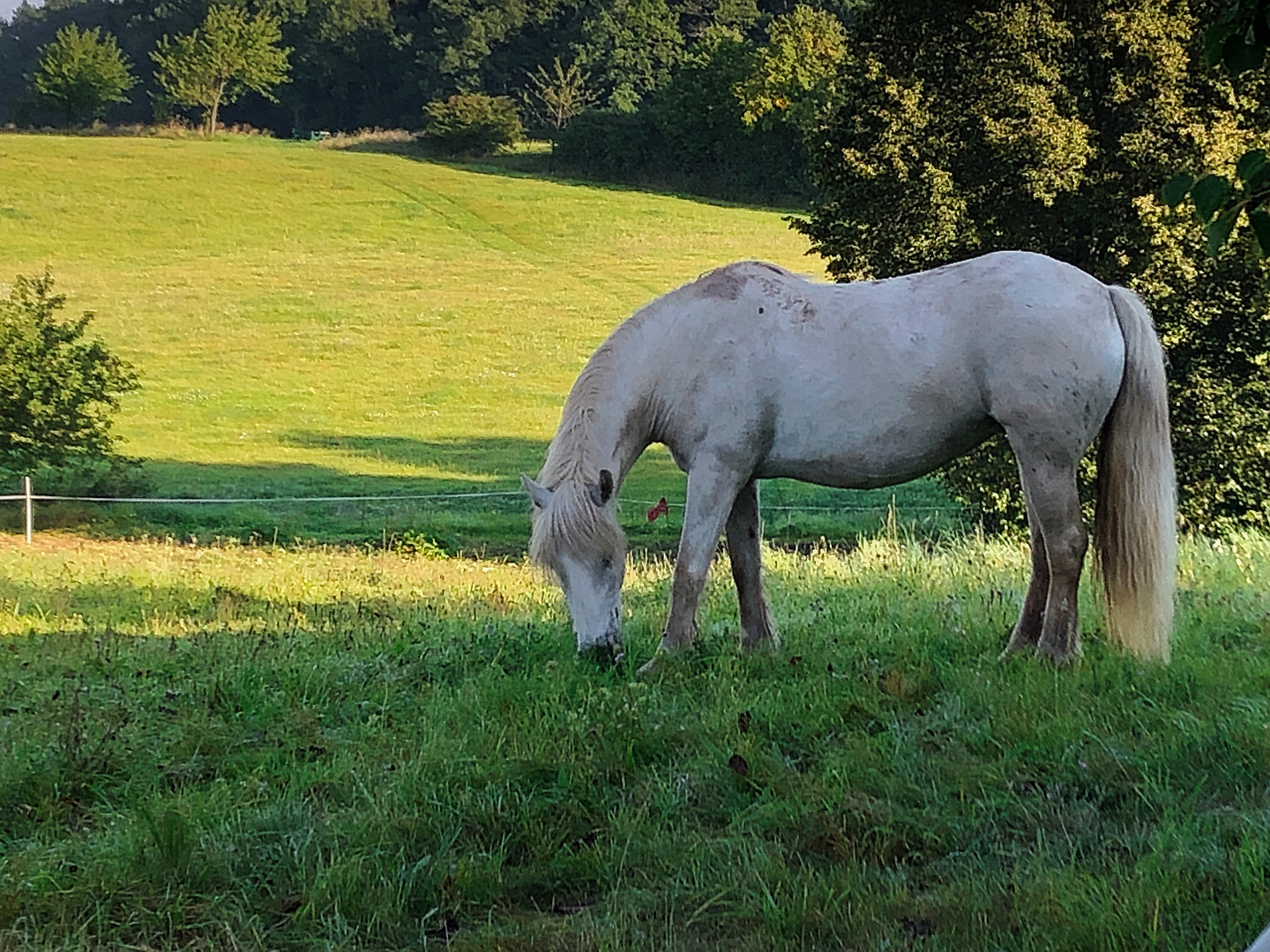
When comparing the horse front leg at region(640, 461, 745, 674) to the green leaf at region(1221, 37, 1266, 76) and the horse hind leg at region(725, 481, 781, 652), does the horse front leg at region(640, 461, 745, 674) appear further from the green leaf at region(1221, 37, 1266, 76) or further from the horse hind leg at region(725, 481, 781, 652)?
the green leaf at region(1221, 37, 1266, 76)

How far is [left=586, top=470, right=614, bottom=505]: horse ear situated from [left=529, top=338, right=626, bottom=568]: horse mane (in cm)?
2

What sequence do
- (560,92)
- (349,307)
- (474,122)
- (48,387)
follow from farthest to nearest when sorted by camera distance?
(474,122)
(560,92)
(349,307)
(48,387)

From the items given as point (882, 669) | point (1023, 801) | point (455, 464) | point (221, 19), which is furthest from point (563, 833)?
point (221, 19)

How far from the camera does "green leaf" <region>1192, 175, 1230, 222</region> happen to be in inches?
84.4

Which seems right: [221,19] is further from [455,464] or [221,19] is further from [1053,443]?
[1053,443]

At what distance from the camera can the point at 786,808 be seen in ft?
10.9

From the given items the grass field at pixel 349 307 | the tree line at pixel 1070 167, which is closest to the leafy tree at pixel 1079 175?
the tree line at pixel 1070 167

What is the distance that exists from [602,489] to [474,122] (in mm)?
42880

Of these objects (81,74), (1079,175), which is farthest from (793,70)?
(81,74)

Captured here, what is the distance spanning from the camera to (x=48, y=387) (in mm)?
16578

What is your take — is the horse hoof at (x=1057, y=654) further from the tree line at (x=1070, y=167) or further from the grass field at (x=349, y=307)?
the grass field at (x=349, y=307)

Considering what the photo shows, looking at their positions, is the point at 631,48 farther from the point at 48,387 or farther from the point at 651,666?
the point at 651,666

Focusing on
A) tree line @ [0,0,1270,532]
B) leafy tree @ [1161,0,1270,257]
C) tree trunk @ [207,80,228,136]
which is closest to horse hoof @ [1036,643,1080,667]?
leafy tree @ [1161,0,1270,257]

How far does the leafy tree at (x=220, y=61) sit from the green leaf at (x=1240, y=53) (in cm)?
5007
